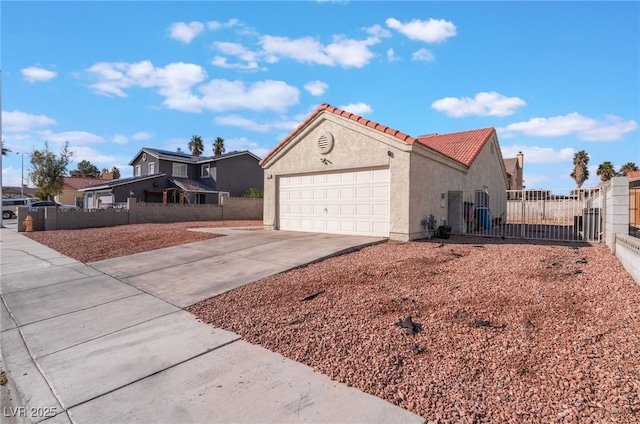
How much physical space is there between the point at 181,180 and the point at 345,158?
1026 inches

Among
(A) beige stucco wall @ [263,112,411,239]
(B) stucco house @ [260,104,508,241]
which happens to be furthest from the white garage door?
(A) beige stucco wall @ [263,112,411,239]

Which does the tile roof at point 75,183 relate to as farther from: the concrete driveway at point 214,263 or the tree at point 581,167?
the tree at point 581,167

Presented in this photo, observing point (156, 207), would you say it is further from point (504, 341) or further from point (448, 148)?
point (504, 341)

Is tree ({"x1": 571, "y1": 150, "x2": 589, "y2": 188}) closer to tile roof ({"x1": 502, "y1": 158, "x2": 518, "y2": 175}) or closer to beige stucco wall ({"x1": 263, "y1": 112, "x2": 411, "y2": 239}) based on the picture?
tile roof ({"x1": 502, "y1": 158, "x2": 518, "y2": 175})

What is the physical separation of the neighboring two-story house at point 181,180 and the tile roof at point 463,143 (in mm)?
20704

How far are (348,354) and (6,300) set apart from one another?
7060mm

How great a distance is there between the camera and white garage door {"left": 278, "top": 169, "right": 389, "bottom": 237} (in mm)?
11766

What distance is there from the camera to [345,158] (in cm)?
1245

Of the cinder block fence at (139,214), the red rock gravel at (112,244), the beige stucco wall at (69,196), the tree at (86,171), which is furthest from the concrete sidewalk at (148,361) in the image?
the tree at (86,171)

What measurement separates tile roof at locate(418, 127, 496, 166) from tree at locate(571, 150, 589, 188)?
32.3 meters

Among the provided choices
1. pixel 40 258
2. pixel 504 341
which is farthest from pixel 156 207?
pixel 504 341

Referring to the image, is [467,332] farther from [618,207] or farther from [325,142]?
[325,142]

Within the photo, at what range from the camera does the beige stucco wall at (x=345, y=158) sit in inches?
435

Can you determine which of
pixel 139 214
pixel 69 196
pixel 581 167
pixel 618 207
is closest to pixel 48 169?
pixel 69 196
